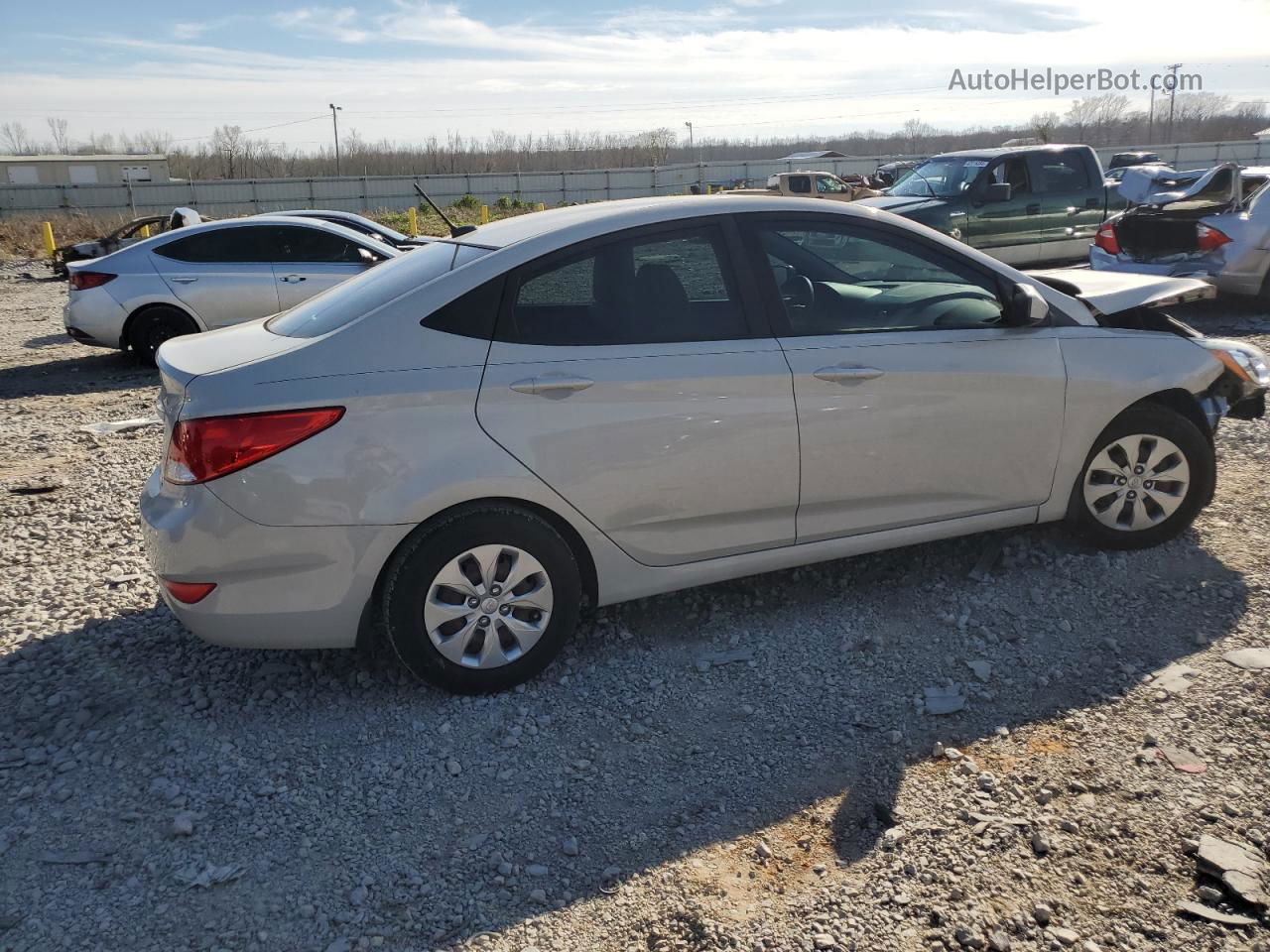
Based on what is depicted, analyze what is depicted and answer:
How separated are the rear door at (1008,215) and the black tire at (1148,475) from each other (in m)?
9.54

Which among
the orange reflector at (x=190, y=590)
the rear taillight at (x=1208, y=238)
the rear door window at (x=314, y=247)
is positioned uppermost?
the rear door window at (x=314, y=247)

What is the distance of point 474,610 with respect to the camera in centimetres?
380

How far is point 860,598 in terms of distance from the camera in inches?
183

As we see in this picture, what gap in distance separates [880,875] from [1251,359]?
11.8 feet

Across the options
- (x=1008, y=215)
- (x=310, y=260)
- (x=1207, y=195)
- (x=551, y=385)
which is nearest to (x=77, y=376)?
(x=310, y=260)

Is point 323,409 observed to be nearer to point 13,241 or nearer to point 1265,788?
point 1265,788

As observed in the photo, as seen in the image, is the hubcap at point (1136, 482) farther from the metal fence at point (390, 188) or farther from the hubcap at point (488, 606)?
the metal fence at point (390, 188)

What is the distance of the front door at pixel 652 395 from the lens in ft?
12.5

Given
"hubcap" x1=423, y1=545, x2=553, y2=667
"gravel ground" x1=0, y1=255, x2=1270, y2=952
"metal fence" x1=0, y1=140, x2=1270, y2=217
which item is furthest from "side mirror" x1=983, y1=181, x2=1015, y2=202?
"metal fence" x1=0, y1=140, x2=1270, y2=217

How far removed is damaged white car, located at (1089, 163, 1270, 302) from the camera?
10.6 meters

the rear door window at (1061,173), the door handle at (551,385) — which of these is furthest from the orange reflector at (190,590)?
the rear door window at (1061,173)

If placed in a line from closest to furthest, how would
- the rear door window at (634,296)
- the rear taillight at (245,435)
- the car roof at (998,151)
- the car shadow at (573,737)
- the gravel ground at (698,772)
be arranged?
the gravel ground at (698,772) → the car shadow at (573,737) → the rear taillight at (245,435) → the rear door window at (634,296) → the car roof at (998,151)

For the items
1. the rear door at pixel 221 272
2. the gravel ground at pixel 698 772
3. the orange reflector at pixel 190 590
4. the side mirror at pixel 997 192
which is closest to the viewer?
the gravel ground at pixel 698 772

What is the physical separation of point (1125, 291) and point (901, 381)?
1623 millimetres
